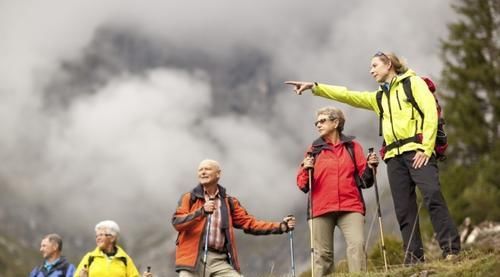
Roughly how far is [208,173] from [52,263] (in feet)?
14.6

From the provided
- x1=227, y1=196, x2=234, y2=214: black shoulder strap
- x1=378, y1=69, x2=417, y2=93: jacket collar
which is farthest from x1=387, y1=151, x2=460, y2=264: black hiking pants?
x1=227, y1=196, x2=234, y2=214: black shoulder strap

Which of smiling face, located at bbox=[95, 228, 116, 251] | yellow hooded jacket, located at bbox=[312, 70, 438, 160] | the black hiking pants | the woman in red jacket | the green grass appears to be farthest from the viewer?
smiling face, located at bbox=[95, 228, 116, 251]

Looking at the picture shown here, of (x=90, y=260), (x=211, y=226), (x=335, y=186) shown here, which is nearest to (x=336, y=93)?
(x=335, y=186)

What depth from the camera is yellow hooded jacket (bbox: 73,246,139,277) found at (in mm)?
10773

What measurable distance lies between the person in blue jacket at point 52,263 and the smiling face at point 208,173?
156 inches

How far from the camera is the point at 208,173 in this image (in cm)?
922

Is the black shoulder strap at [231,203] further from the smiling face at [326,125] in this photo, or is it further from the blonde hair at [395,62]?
the blonde hair at [395,62]

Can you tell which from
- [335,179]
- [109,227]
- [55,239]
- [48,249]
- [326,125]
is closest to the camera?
[335,179]

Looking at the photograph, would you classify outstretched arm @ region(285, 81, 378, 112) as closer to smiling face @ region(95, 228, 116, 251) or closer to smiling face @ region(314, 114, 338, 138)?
smiling face @ region(314, 114, 338, 138)

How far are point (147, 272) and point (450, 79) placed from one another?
30.6 m

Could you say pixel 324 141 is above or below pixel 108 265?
above

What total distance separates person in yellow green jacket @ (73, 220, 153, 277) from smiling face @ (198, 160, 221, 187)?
2.63 metres

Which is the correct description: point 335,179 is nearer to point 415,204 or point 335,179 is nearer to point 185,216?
point 415,204

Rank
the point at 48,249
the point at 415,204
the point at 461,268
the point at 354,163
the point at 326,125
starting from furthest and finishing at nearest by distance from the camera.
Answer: the point at 48,249 → the point at 326,125 → the point at 354,163 → the point at 415,204 → the point at 461,268
